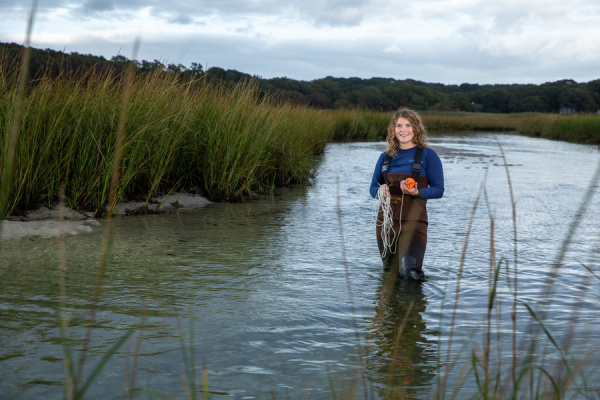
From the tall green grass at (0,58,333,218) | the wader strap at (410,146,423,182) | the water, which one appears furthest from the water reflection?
the tall green grass at (0,58,333,218)

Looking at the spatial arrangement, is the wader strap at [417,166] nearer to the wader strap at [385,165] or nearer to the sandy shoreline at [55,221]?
the wader strap at [385,165]

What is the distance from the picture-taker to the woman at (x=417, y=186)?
15.0 ft

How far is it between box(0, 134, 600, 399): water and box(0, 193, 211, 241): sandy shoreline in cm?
15

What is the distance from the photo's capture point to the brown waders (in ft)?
15.0

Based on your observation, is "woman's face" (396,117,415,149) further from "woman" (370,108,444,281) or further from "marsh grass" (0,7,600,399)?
"marsh grass" (0,7,600,399)

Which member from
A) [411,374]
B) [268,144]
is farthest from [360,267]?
[268,144]

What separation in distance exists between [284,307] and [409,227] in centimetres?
125

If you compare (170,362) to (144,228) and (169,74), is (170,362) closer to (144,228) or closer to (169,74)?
(144,228)

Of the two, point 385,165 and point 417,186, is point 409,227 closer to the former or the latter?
point 417,186

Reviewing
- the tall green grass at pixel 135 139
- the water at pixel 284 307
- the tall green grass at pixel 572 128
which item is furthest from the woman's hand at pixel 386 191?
the tall green grass at pixel 572 128

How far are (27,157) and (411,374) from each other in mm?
4371

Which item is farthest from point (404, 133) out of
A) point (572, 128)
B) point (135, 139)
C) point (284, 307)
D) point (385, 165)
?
point (572, 128)

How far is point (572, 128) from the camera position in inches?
1126

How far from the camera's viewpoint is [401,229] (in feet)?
15.2
